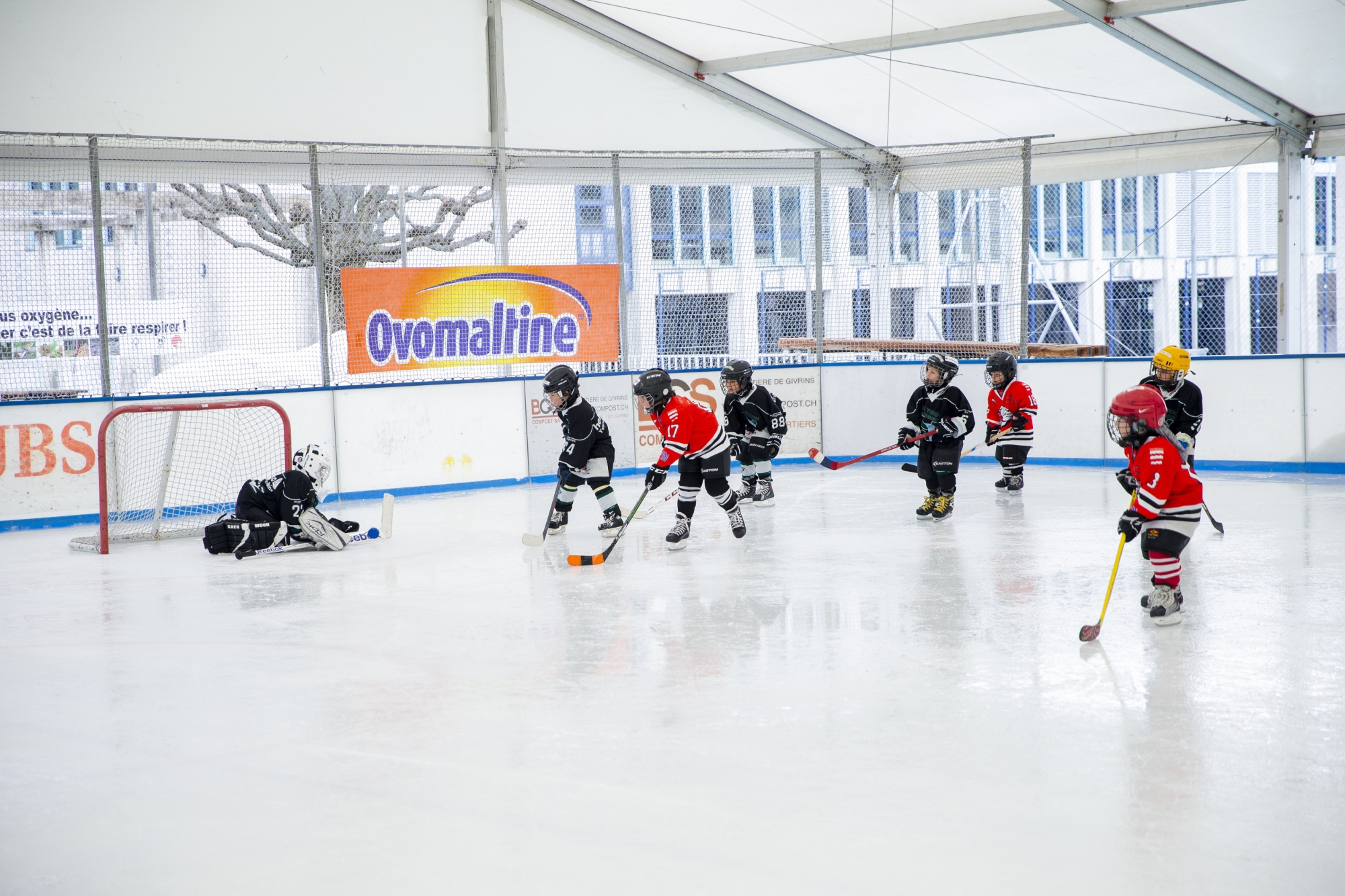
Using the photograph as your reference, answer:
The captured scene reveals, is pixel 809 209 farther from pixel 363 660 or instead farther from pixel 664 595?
pixel 363 660

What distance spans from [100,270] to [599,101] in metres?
5.00

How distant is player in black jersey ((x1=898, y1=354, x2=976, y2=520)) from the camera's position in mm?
7445

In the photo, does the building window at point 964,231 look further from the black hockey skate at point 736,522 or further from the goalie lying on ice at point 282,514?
the goalie lying on ice at point 282,514

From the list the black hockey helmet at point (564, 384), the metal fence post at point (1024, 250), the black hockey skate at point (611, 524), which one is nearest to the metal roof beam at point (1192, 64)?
the metal fence post at point (1024, 250)

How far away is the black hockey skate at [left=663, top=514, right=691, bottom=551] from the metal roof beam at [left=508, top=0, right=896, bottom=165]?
20.0 feet

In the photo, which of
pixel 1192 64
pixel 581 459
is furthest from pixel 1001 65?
pixel 581 459

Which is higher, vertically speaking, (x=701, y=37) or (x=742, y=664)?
(x=701, y=37)

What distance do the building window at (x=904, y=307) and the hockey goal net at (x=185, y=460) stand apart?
5.62 metres

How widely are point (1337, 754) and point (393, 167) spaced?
917cm

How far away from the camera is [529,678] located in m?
3.89

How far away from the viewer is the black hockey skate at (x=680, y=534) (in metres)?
6.48

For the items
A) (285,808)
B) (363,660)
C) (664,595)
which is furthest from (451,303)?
(285,808)

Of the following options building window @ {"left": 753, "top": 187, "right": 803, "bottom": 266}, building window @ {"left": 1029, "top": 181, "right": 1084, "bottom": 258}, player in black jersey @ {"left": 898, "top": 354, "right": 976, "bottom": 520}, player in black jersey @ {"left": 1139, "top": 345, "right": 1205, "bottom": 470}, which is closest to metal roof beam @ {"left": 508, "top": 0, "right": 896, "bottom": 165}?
building window @ {"left": 753, "top": 187, "right": 803, "bottom": 266}

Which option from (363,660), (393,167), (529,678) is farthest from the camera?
(393,167)
